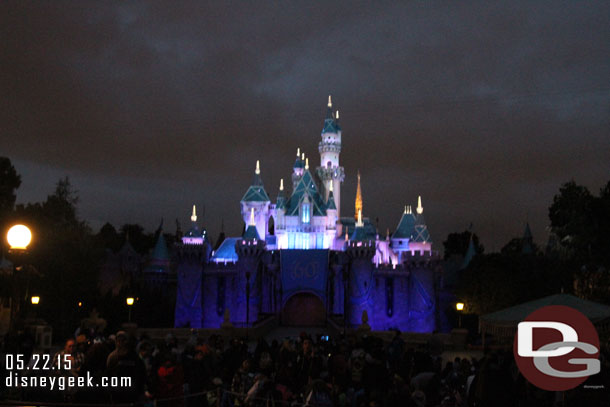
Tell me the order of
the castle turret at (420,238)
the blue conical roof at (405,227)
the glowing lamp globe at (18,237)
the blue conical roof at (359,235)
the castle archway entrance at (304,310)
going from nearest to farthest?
the glowing lamp globe at (18,237)
the castle archway entrance at (304,310)
the blue conical roof at (359,235)
the castle turret at (420,238)
the blue conical roof at (405,227)

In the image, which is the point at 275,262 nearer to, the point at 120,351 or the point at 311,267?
the point at 311,267

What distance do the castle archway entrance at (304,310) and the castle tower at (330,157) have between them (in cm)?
1364

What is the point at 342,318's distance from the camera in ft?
178

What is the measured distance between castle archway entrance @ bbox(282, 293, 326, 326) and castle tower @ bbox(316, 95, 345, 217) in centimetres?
1364

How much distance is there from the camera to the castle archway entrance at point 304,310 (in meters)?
57.3

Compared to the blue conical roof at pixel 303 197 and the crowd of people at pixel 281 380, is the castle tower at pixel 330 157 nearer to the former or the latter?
the blue conical roof at pixel 303 197

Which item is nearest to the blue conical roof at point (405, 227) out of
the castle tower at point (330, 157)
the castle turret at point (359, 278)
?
the castle tower at point (330, 157)

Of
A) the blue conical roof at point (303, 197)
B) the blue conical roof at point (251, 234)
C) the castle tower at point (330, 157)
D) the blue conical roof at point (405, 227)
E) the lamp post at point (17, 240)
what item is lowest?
the lamp post at point (17, 240)

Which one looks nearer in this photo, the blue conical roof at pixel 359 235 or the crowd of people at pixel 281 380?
the crowd of people at pixel 281 380

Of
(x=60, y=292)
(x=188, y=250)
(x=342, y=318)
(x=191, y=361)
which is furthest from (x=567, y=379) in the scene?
(x=188, y=250)

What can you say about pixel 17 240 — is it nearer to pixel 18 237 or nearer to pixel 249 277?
pixel 18 237

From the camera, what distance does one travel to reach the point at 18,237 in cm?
1097

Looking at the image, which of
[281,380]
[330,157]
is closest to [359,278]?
[330,157]

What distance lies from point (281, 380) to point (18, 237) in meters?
5.12
